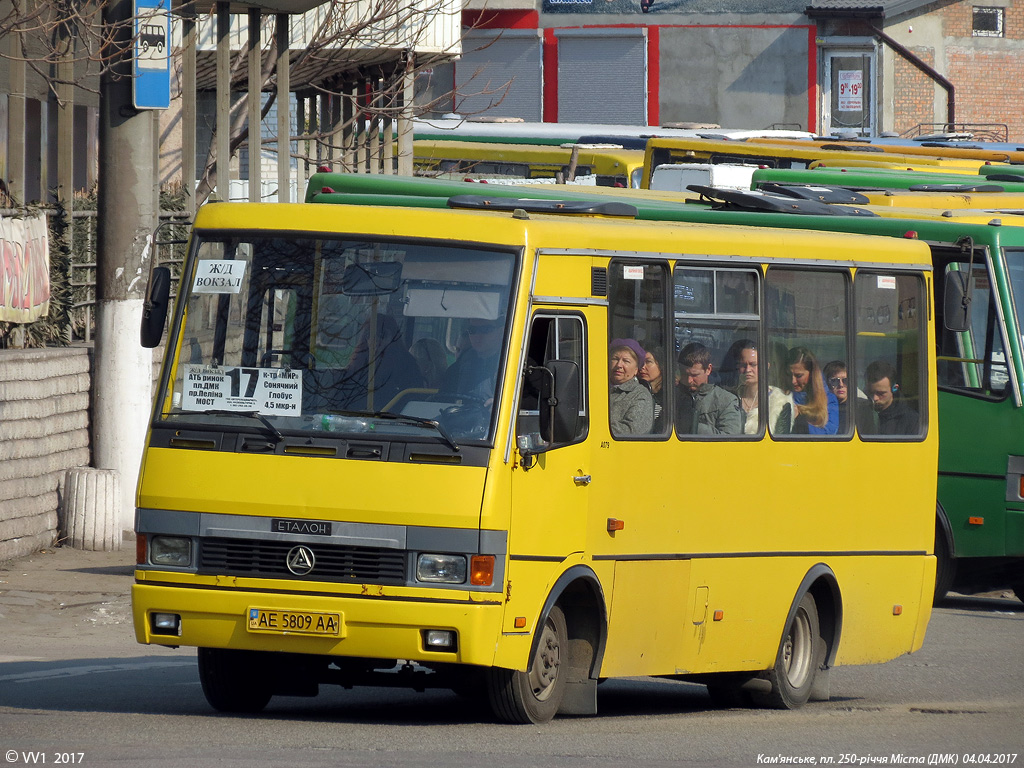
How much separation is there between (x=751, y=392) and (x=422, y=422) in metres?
2.43

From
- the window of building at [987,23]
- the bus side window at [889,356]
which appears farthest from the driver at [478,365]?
the window of building at [987,23]

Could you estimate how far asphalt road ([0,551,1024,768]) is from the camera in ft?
24.6

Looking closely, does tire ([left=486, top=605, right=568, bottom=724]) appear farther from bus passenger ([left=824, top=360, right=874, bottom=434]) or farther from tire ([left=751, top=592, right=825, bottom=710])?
bus passenger ([left=824, top=360, right=874, bottom=434])

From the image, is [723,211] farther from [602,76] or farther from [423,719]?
[602,76]

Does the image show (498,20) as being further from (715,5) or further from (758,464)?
(758,464)

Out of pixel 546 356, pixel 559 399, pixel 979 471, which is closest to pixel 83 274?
pixel 979 471

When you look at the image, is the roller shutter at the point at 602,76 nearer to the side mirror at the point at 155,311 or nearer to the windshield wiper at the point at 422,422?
the side mirror at the point at 155,311

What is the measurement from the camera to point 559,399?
319 inches

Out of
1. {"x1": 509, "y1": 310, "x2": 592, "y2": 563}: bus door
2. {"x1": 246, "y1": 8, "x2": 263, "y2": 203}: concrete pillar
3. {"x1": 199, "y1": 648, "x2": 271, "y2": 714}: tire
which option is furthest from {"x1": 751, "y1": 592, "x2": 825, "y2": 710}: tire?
{"x1": 246, "y1": 8, "x2": 263, "y2": 203}: concrete pillar

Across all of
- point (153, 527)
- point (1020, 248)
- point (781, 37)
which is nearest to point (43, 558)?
point (153, 527)

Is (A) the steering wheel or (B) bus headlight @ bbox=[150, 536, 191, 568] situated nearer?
(A) the steering wheel

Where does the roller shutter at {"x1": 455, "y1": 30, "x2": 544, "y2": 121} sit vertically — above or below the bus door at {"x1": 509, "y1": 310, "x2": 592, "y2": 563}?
above

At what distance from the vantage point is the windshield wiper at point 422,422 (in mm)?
7945

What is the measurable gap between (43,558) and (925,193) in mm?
8516
